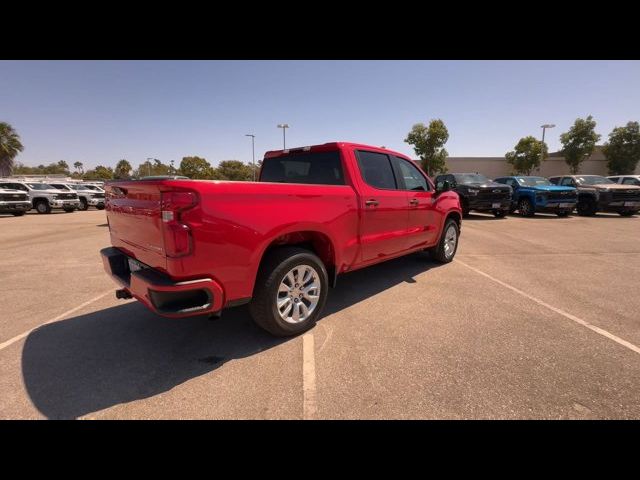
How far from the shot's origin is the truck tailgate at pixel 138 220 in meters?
2.25

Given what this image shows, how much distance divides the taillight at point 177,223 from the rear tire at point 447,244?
4.70m

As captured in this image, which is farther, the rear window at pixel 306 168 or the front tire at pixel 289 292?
the rear window at pixel 306 168

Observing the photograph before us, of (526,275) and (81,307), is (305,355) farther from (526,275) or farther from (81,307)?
(526,275)

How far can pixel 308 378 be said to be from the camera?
238 centimetres

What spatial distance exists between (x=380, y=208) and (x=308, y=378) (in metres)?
2.29

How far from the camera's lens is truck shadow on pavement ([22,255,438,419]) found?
219cm

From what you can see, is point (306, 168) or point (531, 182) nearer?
point (306, 168)

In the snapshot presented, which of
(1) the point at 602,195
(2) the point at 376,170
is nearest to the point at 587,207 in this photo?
(1) the point at 602,195

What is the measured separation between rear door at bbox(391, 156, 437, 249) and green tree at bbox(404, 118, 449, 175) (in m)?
35.5

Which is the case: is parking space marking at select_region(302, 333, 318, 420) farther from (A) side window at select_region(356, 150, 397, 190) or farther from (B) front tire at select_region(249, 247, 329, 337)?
(A) side window at select_region(356, 150, 397, 190)

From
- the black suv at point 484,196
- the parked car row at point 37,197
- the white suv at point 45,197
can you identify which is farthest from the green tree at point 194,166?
the black suv at point 484,196

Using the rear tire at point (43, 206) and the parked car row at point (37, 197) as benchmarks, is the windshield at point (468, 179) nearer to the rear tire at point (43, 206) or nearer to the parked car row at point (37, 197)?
the parked car row at point (37, 197)

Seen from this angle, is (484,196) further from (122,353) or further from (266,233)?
(122,353)
